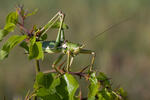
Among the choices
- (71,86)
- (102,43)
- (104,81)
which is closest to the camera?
(71,86)

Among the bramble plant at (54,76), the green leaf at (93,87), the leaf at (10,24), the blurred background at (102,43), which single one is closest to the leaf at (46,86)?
the bramble plant at (54,76)

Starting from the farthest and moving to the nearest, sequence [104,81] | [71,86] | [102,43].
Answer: [102,43] < [104,81] < [71,86]

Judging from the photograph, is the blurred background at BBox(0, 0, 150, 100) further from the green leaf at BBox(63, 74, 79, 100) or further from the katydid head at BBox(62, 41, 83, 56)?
the green leaf at BBox(63, 74, 79, 100)

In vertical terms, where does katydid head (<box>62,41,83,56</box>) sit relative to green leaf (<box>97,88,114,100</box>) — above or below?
above

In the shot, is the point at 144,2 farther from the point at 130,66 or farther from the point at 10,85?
the point at 10,85

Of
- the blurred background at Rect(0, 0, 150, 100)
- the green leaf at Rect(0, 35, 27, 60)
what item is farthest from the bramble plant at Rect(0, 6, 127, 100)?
the blurred background at Rect(0, 0, 150, 100)

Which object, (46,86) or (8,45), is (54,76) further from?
(8,45)

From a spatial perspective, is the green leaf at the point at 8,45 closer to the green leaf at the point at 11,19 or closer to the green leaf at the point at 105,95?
the green leaf at the point at 11,19

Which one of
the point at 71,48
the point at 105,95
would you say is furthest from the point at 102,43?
the point at 105,95
